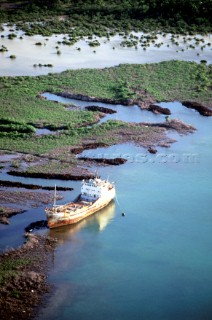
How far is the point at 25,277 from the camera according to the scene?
1631 inches

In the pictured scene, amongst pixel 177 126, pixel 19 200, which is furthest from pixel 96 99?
pixel 19 200

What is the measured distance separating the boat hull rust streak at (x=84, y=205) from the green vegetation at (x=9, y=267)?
5270mm

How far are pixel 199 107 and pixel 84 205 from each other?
3251 centimetres

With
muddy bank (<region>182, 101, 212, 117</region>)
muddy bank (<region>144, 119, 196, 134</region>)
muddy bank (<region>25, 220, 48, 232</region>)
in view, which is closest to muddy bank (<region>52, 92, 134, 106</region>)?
muddy bank (<region>182, 101, 212, 117</region>)

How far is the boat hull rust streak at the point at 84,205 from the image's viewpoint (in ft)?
157

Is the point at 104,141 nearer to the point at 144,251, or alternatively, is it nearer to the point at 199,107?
the point at 199,107

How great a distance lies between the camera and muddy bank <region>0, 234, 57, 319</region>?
3828cm

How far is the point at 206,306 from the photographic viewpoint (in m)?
40.1

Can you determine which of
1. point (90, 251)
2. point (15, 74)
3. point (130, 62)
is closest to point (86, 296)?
point (90, 251)

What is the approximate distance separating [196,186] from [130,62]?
39.9 meters

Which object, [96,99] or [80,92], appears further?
[80,92]

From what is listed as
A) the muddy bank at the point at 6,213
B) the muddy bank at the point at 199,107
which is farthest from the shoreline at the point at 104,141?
the muddy bank at the point at 6,213

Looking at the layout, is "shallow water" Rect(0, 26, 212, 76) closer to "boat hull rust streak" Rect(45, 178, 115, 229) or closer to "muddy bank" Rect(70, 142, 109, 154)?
"muddy bank" Rect(70, 142, 109, 154)

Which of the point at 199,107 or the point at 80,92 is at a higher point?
the point at 80,92
